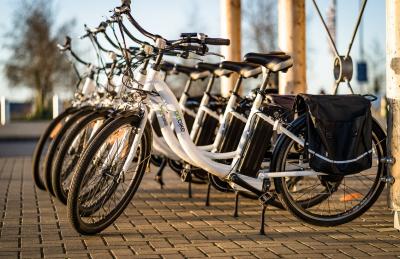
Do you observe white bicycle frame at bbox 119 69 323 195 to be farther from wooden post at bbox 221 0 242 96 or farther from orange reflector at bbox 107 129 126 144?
wooden post at bbox 221 0 242 96

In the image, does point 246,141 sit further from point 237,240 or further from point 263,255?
point 263,255

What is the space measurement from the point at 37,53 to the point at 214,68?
31111 millimetres

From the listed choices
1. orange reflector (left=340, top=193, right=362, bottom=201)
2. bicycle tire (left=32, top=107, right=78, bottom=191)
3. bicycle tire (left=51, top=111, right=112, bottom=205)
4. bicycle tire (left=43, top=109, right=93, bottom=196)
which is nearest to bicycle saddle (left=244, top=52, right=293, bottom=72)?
orange reflector (left=340, top=193, right=362, bottom=201)

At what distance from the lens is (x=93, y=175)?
532 cm

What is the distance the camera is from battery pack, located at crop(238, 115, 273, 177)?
5.79m

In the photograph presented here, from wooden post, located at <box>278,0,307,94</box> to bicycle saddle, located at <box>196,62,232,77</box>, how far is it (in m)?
1.07

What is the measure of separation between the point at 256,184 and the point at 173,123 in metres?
0.70

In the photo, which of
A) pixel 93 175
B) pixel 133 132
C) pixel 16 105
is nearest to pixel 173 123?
pixel 133 132

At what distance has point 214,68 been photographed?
7.06 m

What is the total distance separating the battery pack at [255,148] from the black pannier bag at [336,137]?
36 centimetres

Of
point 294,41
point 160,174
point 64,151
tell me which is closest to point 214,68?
point 294,41

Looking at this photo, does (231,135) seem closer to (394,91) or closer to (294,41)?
(394,91)

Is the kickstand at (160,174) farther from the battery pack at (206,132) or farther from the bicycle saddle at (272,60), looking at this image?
the bicycle saddle at (272,60)

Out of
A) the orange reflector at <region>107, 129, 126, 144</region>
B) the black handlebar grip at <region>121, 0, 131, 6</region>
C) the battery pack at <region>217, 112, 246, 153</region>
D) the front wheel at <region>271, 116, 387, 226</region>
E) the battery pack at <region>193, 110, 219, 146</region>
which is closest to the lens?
the orange reflector at <region>107, 129, 126, 144</region>
